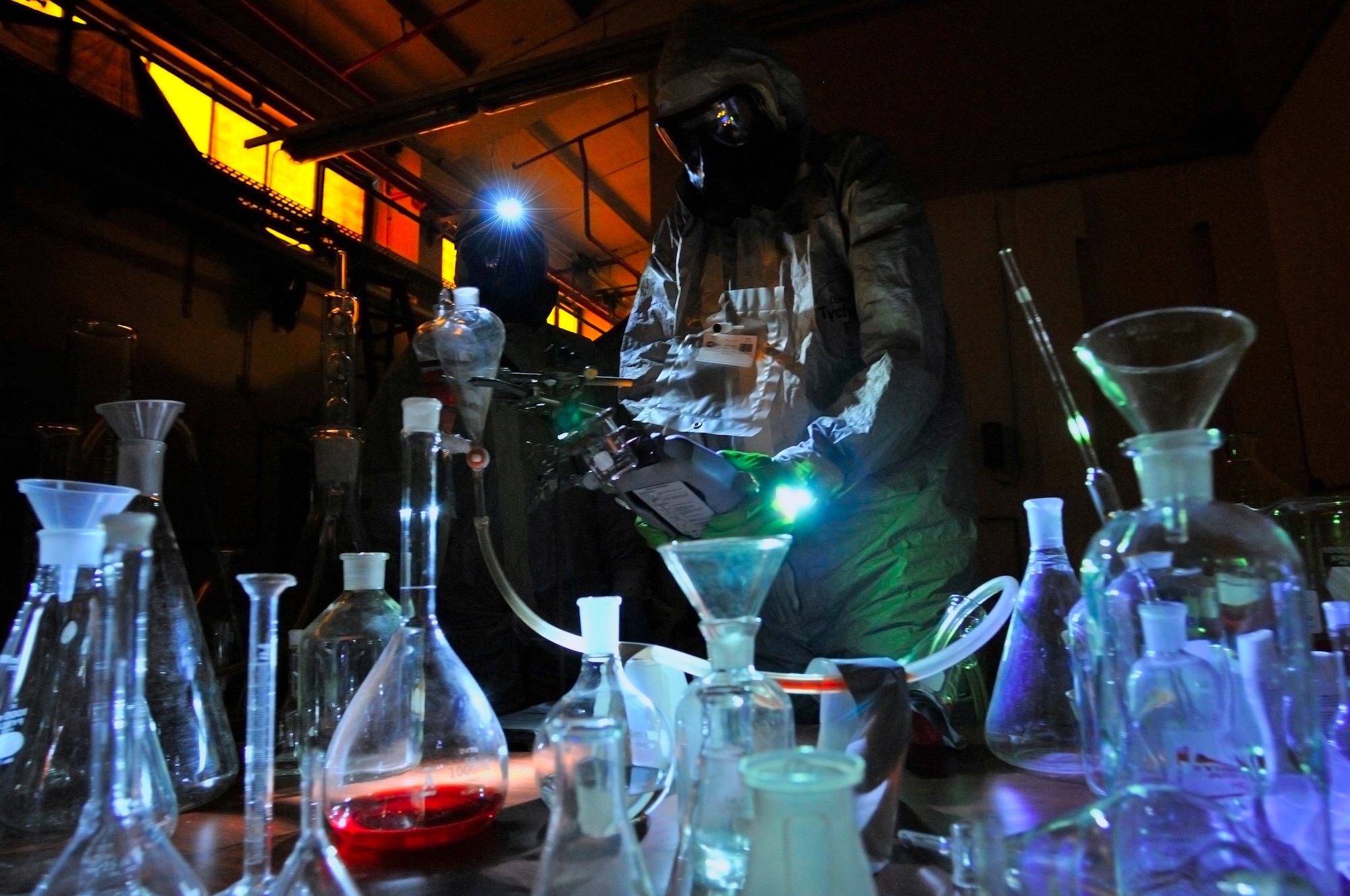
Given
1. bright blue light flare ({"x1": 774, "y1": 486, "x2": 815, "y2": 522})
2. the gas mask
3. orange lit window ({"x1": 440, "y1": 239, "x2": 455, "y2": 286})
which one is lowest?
bright blue light flare ({"x1": 774, "y1": 486, "x2": 815, "y2": 522})

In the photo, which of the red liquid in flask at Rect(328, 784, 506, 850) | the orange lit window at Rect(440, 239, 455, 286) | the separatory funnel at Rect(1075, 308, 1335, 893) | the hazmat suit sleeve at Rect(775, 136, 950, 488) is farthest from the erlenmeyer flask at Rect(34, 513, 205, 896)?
the orange lit window at Rect(440, 239, 455, 286)

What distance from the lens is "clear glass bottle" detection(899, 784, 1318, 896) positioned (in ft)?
1.21

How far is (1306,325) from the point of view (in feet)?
6.88

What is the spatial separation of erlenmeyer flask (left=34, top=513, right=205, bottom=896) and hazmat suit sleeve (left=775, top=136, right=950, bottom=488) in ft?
2.88

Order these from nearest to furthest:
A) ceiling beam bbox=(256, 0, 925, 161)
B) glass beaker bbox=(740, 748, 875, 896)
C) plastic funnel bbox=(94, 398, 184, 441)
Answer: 1. glass beaker bbox=(740, 748, 875, 896)
2. plastic funnel bbox=(94, 398, 184, 441)
3. ceiling beam bbox=(256, 0, 925, 161)

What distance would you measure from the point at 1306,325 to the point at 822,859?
246 centimetres

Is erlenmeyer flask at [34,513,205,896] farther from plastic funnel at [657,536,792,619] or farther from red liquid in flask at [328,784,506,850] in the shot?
plastic funnel at [657,536,792,619]

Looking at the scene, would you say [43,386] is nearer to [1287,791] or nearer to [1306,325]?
[1287,791]

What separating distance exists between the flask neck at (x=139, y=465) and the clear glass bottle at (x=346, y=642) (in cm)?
20

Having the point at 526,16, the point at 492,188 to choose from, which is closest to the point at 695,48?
the point at 526,16

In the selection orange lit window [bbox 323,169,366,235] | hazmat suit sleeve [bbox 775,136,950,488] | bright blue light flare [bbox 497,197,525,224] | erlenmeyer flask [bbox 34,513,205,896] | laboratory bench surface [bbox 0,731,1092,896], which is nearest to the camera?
erlenmeyer flask [bbox 34,513,205,896]

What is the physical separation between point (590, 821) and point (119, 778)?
272 mm

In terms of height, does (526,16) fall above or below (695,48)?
above

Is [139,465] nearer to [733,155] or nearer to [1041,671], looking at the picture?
[1041,671]
